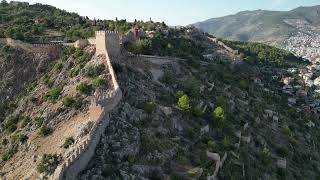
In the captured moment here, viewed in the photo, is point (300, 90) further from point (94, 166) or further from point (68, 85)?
point (94, 166)

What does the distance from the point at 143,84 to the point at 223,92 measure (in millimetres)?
17775

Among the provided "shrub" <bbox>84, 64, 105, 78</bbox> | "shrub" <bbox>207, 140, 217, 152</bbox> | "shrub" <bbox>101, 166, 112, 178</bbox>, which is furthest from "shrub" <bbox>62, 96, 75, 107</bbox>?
"shrub" <bbox>207, 140, 217, 152</bbox>

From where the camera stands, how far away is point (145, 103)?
145ft

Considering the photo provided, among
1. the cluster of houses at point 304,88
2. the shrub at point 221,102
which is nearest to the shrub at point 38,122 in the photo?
the shrub at point 221,102

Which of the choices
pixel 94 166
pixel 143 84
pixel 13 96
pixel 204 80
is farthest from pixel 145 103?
pixel 204 80

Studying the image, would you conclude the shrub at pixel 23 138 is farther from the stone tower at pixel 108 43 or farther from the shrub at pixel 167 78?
the shrub at pixel 167 78

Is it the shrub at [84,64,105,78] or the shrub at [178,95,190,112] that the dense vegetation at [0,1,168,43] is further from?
the shrub at [178,95,190,112]

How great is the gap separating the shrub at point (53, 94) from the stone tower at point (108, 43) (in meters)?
4.69

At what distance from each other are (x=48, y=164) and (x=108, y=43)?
15793mm

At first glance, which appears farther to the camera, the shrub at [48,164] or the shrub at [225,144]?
the shrub at [225,144]

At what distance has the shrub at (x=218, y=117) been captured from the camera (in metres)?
52.1

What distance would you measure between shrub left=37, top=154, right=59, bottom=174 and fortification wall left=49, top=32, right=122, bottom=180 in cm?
212

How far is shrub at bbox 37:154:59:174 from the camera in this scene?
35.5 m

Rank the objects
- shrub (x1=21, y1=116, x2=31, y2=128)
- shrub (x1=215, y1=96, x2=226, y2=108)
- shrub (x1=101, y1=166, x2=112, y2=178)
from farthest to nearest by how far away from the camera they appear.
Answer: shrub (x1=215, y1=96, x2=226, y2=108), shrub (x1=21, y1=116, x2=31, y2=128), shrub (x1=101, y1=166, x2=112, y2=178)
